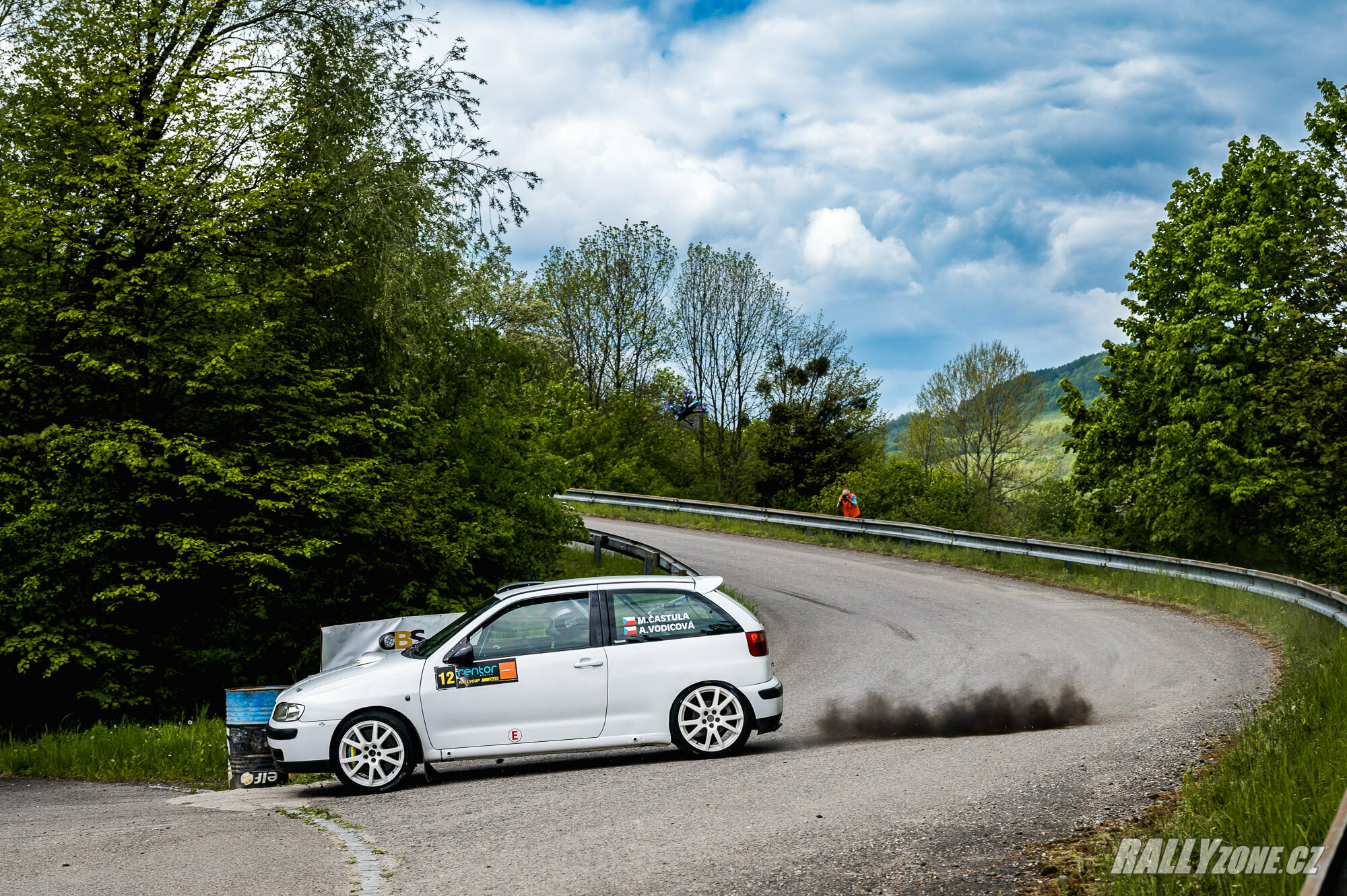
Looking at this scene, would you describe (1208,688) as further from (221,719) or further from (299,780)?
(221,719)

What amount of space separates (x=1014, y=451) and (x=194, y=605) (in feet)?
165

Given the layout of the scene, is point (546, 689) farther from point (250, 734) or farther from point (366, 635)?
point (366, 635)

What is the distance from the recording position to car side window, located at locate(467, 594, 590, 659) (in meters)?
8.84

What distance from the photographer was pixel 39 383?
47.1 ft

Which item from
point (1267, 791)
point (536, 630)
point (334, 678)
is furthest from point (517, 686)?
point (1267, 791)

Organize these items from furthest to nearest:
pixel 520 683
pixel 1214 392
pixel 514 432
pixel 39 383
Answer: pixel 1214 392 → pixel 514 432 → pixel 39 383 → pixel 520 683

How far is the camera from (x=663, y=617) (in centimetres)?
920

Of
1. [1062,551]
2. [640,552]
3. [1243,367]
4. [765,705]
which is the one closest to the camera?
[765,705]

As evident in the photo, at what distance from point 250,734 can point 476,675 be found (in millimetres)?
2552

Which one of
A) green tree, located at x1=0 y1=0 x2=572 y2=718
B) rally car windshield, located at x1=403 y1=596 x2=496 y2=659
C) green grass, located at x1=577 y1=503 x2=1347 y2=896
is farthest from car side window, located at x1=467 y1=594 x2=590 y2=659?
green tree, located at x1=0 y1=0 x2=572 y2=718

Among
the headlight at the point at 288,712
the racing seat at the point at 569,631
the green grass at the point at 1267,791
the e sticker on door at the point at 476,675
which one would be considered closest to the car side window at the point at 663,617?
the racing seat at the point at 569,631

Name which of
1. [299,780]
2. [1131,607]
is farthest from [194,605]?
[1131,607]

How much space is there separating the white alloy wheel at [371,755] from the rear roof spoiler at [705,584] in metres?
2.93

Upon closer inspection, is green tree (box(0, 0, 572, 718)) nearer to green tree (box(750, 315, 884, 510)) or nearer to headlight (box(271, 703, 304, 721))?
headlight (box(271, 703, 304, 721))
